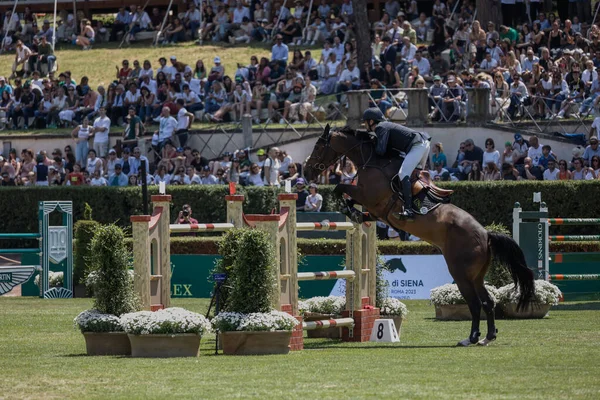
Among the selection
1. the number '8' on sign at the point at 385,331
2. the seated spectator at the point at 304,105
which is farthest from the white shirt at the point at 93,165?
the number '8' on sign at the point at 385,331

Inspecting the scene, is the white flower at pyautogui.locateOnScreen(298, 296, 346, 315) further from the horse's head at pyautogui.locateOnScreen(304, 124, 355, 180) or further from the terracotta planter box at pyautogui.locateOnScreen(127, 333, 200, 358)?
the terracotta planter box at pyautogui.locateOnScreen(127, 333, 200, 358)

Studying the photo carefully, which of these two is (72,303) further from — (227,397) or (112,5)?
(112,5)

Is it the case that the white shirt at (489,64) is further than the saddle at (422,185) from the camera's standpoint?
Yes

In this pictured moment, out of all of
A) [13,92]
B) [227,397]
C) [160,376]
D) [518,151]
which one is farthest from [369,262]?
[13,92]

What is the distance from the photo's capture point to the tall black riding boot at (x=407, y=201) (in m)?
13.9

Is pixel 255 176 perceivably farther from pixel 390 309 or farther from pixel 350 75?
pixel 390 309

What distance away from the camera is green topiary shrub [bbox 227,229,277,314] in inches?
486

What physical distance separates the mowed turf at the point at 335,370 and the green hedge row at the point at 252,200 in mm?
8710

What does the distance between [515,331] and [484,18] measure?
68.7ft

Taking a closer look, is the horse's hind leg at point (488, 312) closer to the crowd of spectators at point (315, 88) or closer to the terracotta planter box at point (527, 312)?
the terracotta planter box at point (527, 312)

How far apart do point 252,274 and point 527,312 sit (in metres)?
7.29

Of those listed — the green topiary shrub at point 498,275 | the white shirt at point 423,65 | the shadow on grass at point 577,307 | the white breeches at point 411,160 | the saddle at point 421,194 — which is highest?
the white shirt at point 423,65

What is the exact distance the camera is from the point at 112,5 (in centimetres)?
4809

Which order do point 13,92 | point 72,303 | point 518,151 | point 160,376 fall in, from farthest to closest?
point 13,92 < point 518,151 < point 72,303 < point 160,376
